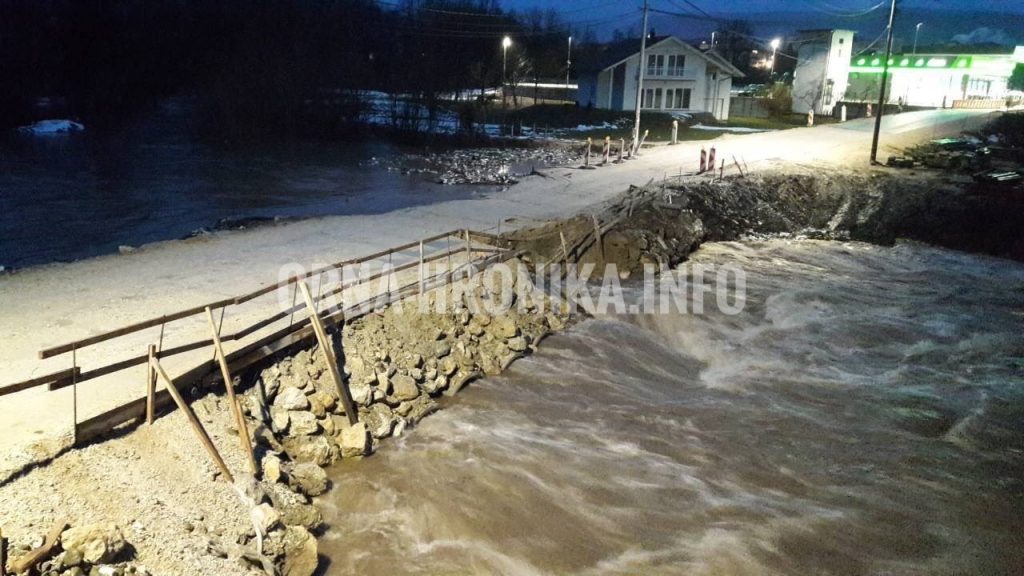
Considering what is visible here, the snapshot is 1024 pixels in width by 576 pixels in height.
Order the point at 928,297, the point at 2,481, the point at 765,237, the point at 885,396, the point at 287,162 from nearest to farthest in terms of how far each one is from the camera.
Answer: the point at 2,481, the point at 885,396, the point at 928,297, the point at 765,237, the point at 287,162

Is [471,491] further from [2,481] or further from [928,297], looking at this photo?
[928,297]

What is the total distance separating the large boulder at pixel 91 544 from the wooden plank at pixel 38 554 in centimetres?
6

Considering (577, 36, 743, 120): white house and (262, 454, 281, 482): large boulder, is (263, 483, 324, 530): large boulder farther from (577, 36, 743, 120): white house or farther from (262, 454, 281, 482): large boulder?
(577, 36, 743, 120): white house

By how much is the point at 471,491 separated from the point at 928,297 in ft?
42.2

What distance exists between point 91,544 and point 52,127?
2022 inches

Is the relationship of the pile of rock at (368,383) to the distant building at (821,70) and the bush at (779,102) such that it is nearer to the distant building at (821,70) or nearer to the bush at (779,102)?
the bush at (779,102)

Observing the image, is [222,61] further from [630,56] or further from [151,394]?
[151,394]

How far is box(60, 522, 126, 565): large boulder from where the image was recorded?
500cm

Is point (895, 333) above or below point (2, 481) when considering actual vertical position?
below

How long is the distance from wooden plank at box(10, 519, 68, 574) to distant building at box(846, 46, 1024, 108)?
5393 centimetres

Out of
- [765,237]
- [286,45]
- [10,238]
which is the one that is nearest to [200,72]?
[286,45]

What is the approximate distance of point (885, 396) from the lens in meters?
10.7

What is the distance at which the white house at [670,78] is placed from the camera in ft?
161

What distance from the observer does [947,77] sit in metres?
48.6
